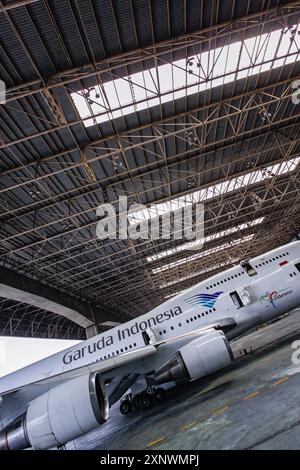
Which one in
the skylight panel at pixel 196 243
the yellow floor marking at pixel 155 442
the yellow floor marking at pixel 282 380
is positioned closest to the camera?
the yellow floor marking at pixel 155 442

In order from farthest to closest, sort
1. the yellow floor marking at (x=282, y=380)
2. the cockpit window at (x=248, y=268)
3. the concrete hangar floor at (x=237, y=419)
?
the cockpit window at (x=248, y=268) < the yellow floor marking at (x=282, y=380) < the concrete hangar floor at (x=237, y=419)

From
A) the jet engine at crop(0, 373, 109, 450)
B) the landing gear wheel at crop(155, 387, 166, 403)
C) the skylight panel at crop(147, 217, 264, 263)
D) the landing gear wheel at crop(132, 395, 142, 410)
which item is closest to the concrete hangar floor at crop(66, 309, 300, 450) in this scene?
the jet engine at crop(0, 373, 109, 450)

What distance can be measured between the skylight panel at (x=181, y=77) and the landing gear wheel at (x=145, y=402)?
1428cm

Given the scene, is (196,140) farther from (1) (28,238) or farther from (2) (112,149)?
(1) (28,238)

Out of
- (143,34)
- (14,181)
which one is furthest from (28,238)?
(143,34)

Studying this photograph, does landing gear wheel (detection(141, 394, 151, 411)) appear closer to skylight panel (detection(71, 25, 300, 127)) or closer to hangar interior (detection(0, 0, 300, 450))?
hangar interior (detection(0, 0, 300, 450))

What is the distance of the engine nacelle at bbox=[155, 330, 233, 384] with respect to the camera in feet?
44.1

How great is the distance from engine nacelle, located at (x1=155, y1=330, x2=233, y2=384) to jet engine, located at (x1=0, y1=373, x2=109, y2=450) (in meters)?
3.80

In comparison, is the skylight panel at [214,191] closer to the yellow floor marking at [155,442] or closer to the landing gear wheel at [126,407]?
the landing gear wheel at [126,407]

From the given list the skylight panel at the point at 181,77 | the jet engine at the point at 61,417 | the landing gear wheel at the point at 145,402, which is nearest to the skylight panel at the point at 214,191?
the skylight panel at the point at 181,77

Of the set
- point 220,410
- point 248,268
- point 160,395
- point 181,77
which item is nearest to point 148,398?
point 160,395

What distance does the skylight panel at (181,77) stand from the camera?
617 inches

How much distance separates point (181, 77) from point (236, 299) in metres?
11.6

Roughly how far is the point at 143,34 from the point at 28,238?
1763cm
